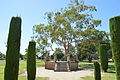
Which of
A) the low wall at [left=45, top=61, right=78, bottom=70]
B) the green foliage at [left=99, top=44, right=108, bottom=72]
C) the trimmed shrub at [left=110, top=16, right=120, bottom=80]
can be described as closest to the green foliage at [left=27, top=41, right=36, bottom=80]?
the trimmed shrub at [left=110, top=16, right=120, bottom=80]

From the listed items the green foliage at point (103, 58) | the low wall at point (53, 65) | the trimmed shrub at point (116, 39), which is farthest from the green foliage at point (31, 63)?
the low wall at point (53, 65)

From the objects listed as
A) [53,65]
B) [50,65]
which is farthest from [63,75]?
[50,65]

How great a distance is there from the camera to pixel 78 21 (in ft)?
101

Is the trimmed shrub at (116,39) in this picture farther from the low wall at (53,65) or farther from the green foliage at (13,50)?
the low wall at (53,65)

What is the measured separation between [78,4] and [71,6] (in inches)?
67.8

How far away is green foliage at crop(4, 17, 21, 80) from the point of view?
9672mm

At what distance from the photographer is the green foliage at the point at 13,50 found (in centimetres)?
967

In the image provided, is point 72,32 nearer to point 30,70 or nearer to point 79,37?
point 79,37

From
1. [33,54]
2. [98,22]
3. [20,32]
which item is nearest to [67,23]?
[98,22]

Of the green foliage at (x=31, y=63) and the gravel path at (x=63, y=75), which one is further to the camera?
the gravel path at (x=63, y=75)

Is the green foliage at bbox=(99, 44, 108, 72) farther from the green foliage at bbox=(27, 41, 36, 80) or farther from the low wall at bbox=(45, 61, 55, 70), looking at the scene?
the green foliage at bbox=(27, 41, 36, 80)

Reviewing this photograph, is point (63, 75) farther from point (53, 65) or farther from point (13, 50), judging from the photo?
point (53, 65)

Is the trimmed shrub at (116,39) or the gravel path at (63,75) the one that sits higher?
the trimmed shrub at (116,39)

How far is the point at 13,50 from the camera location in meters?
9.95
